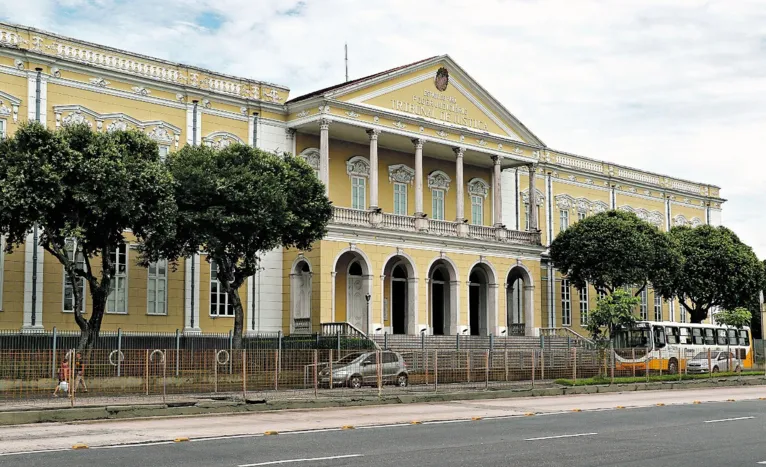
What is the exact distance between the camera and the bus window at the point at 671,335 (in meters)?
44.4

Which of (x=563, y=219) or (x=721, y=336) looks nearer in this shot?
(x=721, y=336)

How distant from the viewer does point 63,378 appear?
2381 centimetres

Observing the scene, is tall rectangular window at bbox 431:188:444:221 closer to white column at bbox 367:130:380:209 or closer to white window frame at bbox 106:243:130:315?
white column at bbox 367:130:380:209

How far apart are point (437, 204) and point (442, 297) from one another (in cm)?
449

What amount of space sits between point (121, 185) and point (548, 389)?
14.5m

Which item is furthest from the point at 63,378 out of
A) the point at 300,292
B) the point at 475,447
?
the point at 300,292

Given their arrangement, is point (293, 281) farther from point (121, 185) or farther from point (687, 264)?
point (687, 264)

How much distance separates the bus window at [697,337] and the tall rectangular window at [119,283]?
2668cm

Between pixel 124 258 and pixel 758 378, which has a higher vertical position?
pixel 124 258

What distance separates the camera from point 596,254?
47094mm

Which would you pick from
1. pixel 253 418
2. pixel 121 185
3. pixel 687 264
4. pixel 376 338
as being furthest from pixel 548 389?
pixel 687 264

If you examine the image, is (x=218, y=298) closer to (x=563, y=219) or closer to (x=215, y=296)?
(x=215, y=296)

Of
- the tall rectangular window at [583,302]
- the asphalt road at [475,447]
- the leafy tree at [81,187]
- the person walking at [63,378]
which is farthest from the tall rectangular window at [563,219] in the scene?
the person walking at [63,378]

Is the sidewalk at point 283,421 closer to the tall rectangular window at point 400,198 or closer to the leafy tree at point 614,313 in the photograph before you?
the leafy tree at point 614,313
